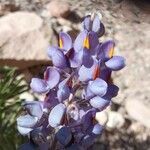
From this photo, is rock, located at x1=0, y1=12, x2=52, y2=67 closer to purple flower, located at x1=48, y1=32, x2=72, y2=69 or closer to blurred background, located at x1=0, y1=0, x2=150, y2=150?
blurred background, located at x1=0, y1=0, x2=150, y2=150

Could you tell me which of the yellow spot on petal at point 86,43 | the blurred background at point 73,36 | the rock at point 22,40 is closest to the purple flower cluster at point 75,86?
the yellow spot on petal at point 86,43

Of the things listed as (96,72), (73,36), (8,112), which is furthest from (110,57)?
(73,36)

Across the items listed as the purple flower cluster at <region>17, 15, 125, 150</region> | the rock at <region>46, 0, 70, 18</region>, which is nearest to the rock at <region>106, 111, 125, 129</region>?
the rock at <region>46, 0, 70, 18</region>

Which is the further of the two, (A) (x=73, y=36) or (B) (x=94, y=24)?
(A) (x=73, y=36)

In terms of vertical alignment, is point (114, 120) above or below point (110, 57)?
below

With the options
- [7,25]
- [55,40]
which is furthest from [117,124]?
[7,25]

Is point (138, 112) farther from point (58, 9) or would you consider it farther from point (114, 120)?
point (58, 9)
